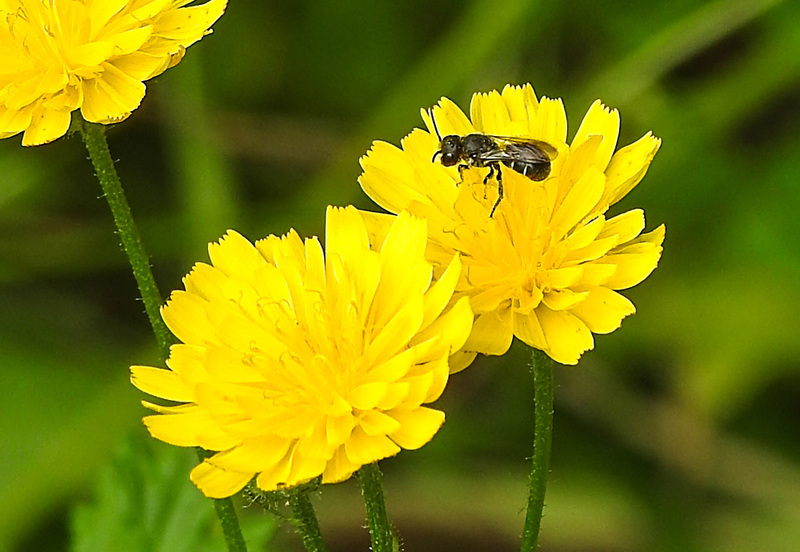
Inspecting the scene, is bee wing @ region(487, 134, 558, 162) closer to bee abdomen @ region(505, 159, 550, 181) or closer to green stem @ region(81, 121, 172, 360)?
bee abdomen @ region(505, 159, 550, 181)

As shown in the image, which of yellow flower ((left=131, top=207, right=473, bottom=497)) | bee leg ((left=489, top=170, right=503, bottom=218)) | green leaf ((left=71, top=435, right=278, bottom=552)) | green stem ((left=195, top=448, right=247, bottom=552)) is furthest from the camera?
green leaf ((left=71, top=435, right=278, bottom=552))

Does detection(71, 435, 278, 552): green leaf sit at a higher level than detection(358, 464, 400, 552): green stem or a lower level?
higher

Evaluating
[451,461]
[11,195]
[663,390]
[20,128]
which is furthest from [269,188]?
[20,128]

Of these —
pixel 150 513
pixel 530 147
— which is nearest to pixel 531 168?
pixel 530 147

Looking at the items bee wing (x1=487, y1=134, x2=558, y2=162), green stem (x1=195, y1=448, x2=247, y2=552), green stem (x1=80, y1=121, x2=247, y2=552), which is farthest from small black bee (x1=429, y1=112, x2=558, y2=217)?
green stem (x1=195, y1=448, x2=247, y2=552)

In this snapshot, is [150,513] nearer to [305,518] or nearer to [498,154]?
[305,518]

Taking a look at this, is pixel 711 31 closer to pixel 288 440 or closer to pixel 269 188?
pixel 269 188

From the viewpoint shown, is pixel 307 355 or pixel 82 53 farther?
pixel 82 53

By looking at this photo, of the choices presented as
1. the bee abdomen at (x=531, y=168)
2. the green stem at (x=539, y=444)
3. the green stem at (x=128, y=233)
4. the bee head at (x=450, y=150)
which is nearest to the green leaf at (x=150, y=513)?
the green stem at (x=128, y=233)
